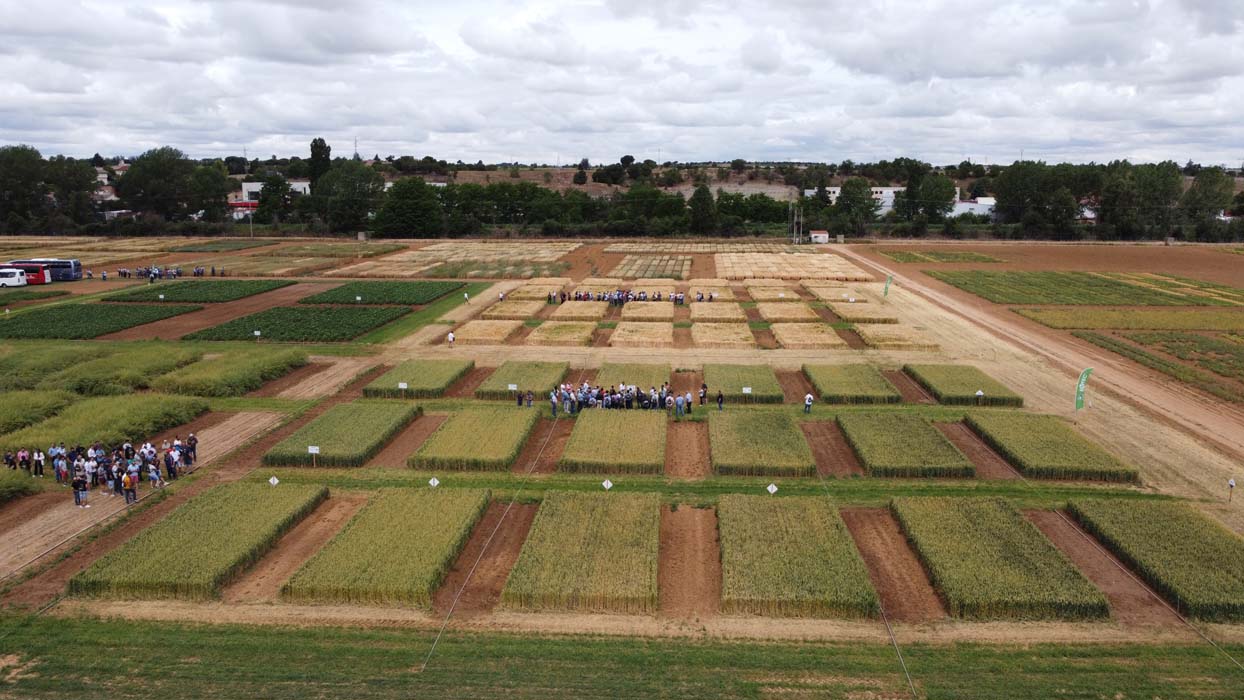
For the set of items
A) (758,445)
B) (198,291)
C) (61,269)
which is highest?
(61,269)

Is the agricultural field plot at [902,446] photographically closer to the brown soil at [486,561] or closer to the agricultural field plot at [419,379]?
the brown soil at [486,561]

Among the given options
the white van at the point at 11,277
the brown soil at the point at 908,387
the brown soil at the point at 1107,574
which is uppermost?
the white van at the point at 11,277

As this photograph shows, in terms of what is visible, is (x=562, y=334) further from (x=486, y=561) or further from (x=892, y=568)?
(x=892, y=568)

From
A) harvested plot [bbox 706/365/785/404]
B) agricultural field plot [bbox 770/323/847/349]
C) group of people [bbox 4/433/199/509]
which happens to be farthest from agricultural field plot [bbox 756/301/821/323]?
group of people [bbox 4/433/199/509]

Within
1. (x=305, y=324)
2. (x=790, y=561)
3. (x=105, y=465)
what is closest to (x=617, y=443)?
(x=790, y=561)

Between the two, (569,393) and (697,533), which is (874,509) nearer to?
(697,533)

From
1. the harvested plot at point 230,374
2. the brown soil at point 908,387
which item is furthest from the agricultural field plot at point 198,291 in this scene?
the brown soil at point 908,387
